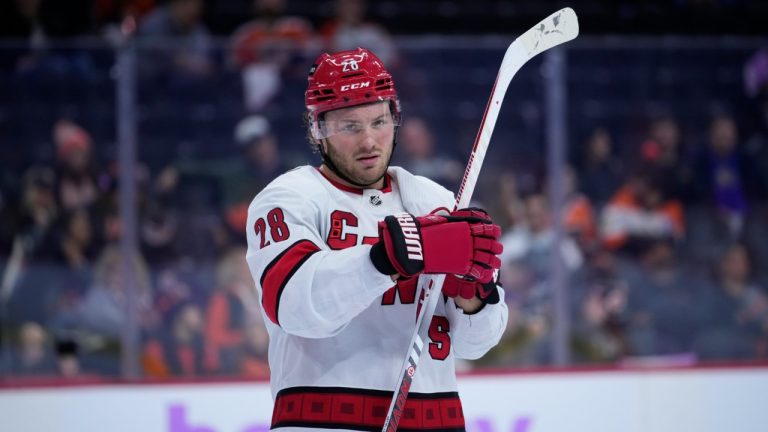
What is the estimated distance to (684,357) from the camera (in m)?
4.66

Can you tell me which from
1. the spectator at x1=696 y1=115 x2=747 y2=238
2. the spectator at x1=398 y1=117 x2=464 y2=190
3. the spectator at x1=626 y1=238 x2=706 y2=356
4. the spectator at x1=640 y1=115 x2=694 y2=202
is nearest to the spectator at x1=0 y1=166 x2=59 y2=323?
the spectator at x1=398 y1=117 x2=464 y2=190

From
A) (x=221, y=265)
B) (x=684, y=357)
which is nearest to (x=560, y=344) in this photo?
(x=684, y=357)

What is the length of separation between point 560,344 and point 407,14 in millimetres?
2462

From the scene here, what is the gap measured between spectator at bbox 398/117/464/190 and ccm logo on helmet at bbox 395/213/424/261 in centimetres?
258

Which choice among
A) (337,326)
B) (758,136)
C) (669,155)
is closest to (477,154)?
(337,326)

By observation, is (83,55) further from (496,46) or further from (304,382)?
(304,382)

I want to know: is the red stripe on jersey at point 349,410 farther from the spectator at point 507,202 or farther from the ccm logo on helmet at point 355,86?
the spectator at point 507,202

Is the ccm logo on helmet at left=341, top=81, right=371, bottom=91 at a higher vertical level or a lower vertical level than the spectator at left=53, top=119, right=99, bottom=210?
lower

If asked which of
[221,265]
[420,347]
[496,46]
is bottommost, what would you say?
[420,347]

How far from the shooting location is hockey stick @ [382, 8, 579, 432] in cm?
205

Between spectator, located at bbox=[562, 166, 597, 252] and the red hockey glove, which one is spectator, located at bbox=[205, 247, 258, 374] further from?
the red hockey glove

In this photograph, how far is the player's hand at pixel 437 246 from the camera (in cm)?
190

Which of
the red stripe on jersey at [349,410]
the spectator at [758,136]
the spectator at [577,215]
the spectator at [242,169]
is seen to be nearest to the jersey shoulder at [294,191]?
the red stripe on jersey at [349,410]

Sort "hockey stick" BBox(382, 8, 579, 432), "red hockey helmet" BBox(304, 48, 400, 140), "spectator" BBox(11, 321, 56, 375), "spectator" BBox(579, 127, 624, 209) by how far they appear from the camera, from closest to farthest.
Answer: "hockey stick" BBox(382, 8, 579, 432) < "red hockey helmet" BBox(304, 48, 400, 140) < "spectator" BBox(11, 321, 56, 375) < "spectator" BBox(579, 127, 624, 209)
